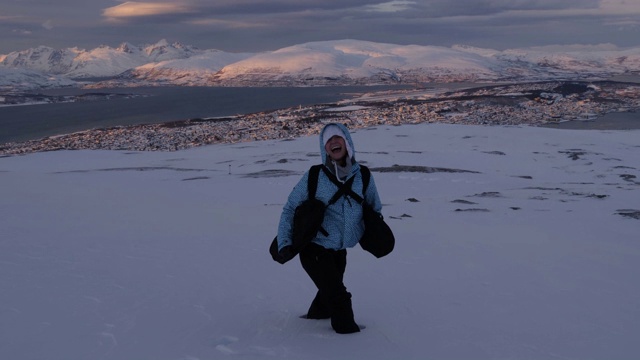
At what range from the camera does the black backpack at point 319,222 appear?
438cm

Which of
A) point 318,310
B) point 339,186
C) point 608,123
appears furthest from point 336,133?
point 608,123

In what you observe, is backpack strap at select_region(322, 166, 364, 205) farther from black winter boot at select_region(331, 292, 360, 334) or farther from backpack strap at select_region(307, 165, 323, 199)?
black winter boot at select_region(331, 292, 360, 334)

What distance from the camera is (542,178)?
77.3ft

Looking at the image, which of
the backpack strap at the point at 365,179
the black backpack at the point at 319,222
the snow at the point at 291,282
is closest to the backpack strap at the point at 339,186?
the black backpack at the point at 319,222

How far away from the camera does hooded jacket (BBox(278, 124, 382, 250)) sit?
14.5ft

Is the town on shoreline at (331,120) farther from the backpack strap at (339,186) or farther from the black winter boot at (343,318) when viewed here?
Answer: the backpack strap at (339,186)

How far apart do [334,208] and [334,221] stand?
0.09 meters

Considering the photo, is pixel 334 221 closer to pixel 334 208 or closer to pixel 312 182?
pixel 334 208

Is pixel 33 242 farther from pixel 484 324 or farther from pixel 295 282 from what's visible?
pixel 484 324

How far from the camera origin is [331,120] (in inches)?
2365

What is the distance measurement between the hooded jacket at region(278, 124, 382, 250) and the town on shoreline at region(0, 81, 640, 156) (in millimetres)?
41892

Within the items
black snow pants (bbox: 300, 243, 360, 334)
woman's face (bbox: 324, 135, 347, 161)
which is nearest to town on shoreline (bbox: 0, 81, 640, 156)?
black snow pants (bbox: 300, 243, 360, 334)

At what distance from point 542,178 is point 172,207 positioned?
48.6ft

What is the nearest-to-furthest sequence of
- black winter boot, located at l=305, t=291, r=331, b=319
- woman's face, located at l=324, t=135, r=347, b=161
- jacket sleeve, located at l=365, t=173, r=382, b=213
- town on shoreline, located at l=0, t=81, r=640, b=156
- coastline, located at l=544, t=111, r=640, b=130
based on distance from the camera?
woman's face, located at l=324, t=135, r=347, b=161
jacket sleeve, located at l=365, t=173, r=382, b=213
black winter boot, located at l=305, t=291, r=331, b=319
town on shoreline, located at l=0, t=81, r=640, b=156
coastline, located at l=544, t=111, r=640, b=130
